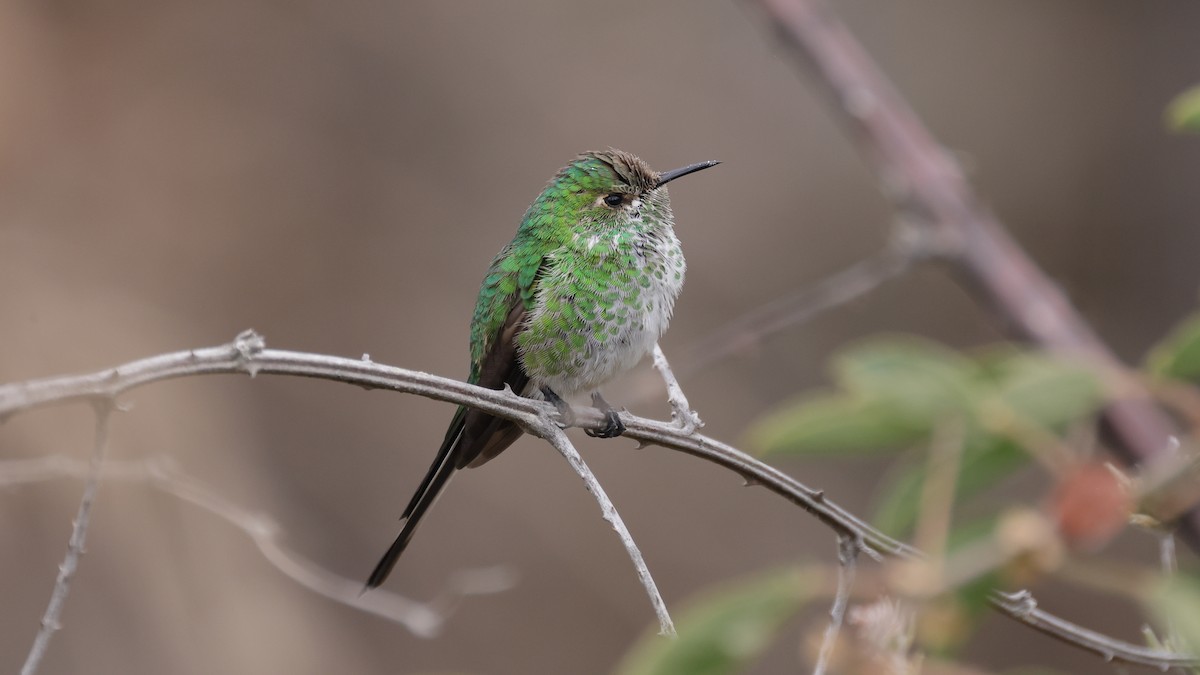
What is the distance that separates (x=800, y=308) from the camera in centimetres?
230

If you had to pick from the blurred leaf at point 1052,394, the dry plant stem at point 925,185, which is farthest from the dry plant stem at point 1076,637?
the blurred leaf at point 1052,394

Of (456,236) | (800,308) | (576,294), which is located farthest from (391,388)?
(456,236)

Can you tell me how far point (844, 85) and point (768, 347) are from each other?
4256mm

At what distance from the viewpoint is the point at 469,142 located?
650 cm

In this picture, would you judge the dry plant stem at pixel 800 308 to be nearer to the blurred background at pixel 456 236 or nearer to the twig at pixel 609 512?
the twig at pixel 609 512

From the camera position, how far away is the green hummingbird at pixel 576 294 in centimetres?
352

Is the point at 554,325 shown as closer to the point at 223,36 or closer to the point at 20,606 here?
the point at 20,606

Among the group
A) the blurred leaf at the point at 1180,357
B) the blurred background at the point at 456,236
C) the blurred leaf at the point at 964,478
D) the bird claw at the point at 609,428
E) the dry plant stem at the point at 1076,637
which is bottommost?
the blurred leaf at the point at 964,478

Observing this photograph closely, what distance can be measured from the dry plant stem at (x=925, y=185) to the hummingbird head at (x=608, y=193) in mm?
1208

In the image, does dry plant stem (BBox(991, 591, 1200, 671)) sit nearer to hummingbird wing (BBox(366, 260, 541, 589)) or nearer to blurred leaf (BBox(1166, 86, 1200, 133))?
blurred leaf (BBox(1166, 86, 1200, 133))

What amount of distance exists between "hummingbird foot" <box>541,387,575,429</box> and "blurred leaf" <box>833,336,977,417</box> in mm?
1616

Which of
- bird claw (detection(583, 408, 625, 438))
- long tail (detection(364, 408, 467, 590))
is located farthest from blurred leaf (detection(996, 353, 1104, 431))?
long tail (detection(364, 408, 467, 590))

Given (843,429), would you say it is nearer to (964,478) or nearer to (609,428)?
(964,478)

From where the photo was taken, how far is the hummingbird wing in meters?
3.04
